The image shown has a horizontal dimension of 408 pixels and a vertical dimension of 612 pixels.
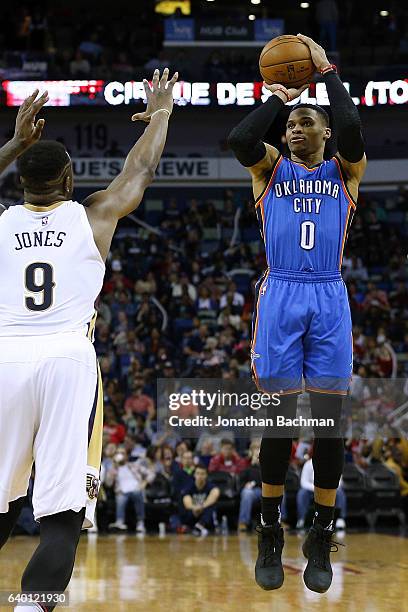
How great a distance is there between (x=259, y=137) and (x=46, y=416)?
2.26 m

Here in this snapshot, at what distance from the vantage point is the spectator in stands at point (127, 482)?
A: 49.8 feet

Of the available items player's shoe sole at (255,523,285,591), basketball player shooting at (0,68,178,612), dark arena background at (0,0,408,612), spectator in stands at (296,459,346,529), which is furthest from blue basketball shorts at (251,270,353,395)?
spectator in stands at (296,459,346,529)

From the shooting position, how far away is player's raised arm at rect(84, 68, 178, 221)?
5.08m

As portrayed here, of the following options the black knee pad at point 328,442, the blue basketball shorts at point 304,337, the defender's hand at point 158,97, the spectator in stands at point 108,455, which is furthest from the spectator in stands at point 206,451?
the defender's hand at point 158,97

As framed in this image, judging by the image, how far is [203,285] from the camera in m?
20.8

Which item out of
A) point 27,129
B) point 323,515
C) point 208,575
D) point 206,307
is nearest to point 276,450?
point 323,515

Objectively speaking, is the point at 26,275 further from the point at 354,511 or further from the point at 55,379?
the point at 354,511

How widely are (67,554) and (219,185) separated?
2009 centimetres

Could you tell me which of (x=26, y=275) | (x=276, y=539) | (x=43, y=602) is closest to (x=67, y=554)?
(x=43, y=602)

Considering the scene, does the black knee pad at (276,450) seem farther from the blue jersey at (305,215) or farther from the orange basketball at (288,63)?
the orange basketball at (288,63)

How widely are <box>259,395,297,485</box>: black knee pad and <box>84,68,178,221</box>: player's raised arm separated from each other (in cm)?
165

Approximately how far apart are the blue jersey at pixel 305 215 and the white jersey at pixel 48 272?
61.2 inches

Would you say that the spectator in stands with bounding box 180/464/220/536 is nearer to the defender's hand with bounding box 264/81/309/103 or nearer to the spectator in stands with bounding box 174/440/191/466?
the spectator in stands with bounding box 174/440/191/466

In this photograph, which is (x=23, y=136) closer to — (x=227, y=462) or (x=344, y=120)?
(x=344, y=120)
